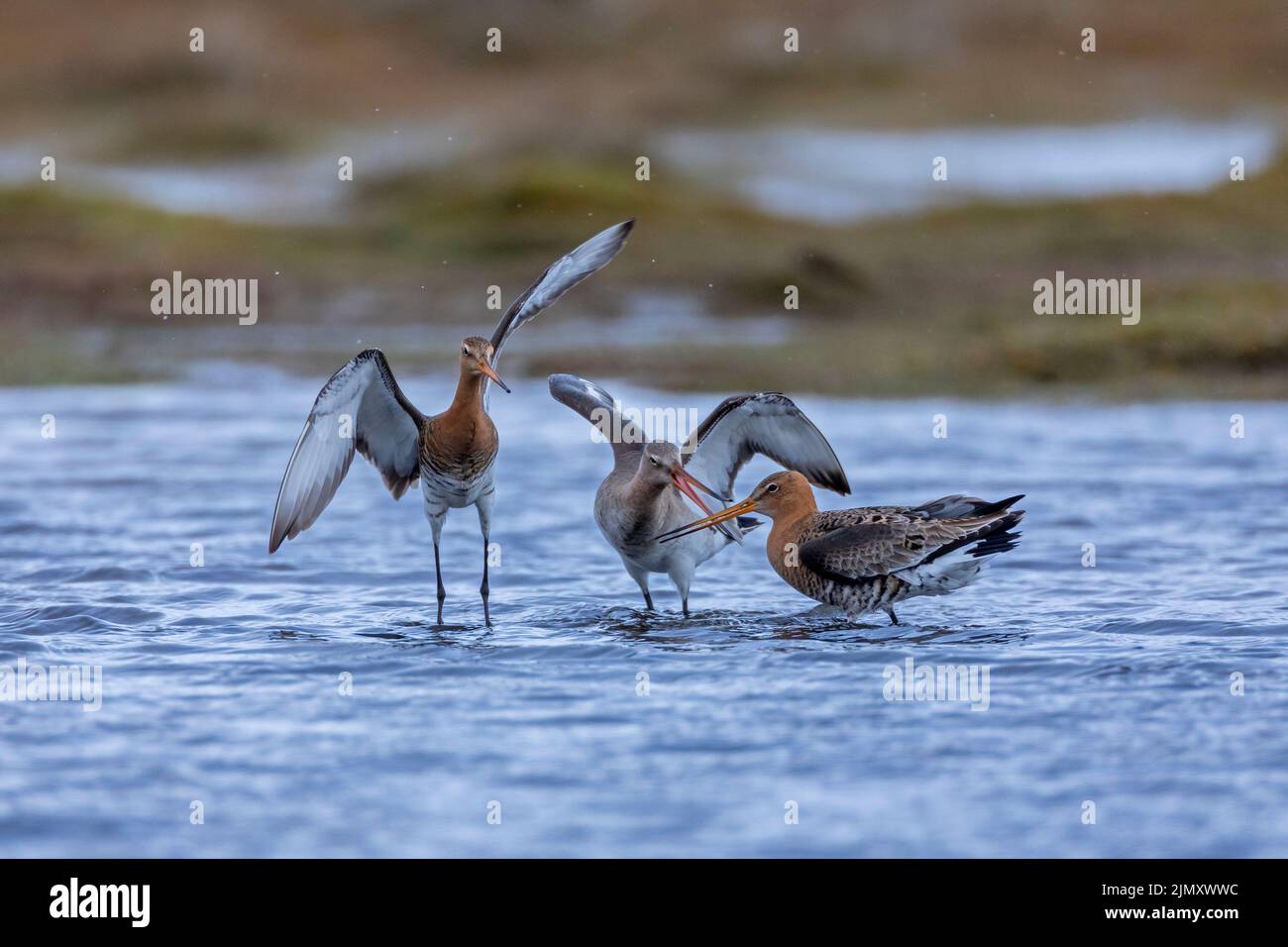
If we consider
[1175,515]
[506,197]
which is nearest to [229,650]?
[1175,515]

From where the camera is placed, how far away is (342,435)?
1021 cm

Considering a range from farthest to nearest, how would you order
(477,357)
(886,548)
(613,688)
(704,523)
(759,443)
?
1. (759,443)
2. (704,523)
3. (477,357)
4. (886,548)
5. (613,688)

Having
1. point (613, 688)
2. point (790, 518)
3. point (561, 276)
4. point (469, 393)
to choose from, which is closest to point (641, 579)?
point (790, 518)

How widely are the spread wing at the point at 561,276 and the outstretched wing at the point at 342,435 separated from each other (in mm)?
728

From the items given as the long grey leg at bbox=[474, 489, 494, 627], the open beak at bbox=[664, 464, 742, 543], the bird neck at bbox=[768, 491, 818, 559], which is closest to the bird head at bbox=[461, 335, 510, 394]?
the long grey leg at bbox=[474, 489, 494, 627]

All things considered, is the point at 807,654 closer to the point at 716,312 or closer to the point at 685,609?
the point at 685,609

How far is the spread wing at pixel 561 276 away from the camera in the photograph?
34.3ft

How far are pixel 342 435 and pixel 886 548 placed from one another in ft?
10.6

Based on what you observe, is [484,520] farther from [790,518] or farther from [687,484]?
[790,518]

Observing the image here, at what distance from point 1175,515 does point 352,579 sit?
626 centimetres

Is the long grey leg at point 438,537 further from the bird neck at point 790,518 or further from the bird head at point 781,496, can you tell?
the bird neck at point 790,518

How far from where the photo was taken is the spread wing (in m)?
10.5

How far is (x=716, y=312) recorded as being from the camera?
2961 cm

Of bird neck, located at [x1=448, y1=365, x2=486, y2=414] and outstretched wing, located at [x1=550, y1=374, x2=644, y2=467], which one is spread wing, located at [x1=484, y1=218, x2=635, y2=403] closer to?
bird neck, located at [x1=448, y1=365, x2=486, y2=414]
